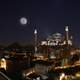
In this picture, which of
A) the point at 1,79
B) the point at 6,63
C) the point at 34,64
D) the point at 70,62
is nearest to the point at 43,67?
the point at 34,64

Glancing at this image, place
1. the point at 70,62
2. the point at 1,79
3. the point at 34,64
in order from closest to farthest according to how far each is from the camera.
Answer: the point at 1,79 < the point at 34,64 < the point at 70,62

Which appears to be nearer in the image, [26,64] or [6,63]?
[6,63]

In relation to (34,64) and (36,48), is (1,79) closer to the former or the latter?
(34,64)

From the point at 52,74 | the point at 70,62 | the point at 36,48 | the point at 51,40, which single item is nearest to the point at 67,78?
the point at 52,74

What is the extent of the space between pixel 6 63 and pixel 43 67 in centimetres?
334

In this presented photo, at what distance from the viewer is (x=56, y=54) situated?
37812 mm

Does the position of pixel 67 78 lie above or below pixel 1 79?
below

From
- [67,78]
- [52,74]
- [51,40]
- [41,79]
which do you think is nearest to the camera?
[67,78]

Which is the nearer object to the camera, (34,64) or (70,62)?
(34,64)

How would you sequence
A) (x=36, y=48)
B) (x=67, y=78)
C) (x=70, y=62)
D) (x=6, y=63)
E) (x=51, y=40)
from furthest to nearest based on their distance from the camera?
(x=51, y=40), (x=36, y=48), (x=70, y=62), (x=6, y=63), (x=67, y=78)

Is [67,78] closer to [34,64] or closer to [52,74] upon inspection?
[52,74]

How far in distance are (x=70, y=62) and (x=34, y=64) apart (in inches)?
185

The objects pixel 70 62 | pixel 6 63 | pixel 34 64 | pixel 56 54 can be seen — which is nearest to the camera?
pixel 6 63

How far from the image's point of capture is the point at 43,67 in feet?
73.0
